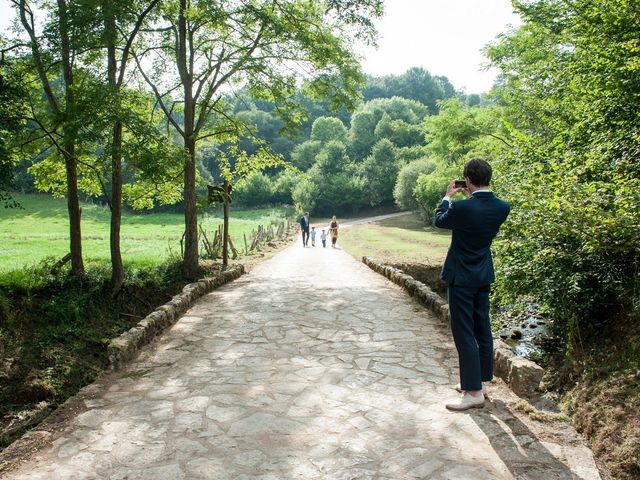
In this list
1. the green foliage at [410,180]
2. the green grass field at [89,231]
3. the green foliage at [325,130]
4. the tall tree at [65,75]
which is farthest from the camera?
the green foliage at [325,130]

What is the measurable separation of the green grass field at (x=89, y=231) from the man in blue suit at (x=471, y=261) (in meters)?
11.7

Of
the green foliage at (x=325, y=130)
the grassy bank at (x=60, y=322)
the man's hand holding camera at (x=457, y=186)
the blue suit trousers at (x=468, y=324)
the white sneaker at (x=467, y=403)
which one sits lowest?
the grassy bank at (x=60, y=322)

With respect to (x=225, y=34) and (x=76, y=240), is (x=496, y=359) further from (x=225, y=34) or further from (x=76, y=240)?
(x=225, y=34)

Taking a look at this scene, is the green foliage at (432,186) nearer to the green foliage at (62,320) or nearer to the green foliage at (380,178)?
the green foliage at (62,320)

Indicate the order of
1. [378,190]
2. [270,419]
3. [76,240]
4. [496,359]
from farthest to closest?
1. [378,190]
2. [76,240]
3. [496,359]
4. [270,419]

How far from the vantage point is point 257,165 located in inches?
586

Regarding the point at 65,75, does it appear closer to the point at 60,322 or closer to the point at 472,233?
the point at 60,322

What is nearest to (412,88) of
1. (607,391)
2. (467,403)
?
(607,391)

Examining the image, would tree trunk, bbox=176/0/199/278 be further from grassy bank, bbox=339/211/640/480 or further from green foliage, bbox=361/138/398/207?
green foliage, bbox=361/138/398/207

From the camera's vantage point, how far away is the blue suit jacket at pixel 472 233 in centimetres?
387

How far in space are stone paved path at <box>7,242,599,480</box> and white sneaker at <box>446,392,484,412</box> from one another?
7 cm

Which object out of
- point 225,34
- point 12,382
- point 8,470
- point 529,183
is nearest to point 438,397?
point 8,470

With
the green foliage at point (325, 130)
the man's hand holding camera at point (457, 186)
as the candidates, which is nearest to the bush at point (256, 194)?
the green foliage at point (325, 130)

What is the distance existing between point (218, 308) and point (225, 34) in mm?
9534
